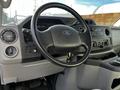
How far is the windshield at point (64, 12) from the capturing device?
4.75ft

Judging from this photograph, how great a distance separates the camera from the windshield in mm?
1449

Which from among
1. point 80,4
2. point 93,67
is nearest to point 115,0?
point 80,4

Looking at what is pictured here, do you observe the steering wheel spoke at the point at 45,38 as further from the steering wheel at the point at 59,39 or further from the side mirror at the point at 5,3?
the side mirror at the point at 5,3

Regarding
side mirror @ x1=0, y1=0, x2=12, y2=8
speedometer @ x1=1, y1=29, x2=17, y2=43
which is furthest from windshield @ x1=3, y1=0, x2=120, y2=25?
speedometer @ x1=1, y1=29, x2=17, y2=43

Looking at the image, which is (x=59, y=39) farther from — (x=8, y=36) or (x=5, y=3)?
(x=5, y=3)

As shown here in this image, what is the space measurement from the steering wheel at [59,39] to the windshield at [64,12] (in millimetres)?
267

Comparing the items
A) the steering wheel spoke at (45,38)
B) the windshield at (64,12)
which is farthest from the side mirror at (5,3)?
the steering wheel spoke at (45,38)

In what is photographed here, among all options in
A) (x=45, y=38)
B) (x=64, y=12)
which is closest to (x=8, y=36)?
(x=45, y=38)

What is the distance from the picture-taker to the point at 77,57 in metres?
1.30

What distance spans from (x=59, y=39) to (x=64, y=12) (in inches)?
18.6

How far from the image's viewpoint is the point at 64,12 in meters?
1.53

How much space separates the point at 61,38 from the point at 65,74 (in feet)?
1.39

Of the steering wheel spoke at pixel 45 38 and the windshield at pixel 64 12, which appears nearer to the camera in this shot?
the steering wheel spoke at pixel 45 38

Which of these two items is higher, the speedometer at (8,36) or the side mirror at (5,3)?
the side mirror at (5,3)
